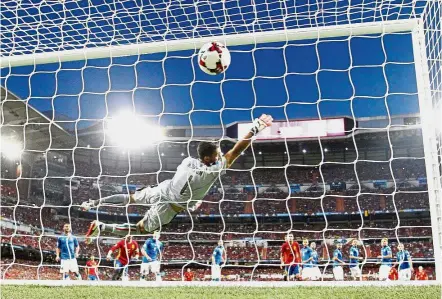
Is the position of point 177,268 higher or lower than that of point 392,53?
lower

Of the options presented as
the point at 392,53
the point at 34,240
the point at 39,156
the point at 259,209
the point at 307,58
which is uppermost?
the point at 307,58

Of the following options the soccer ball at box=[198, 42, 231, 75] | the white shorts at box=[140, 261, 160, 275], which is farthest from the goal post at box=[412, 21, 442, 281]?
A: the white shorts at box=[140, 261, 160, 275]

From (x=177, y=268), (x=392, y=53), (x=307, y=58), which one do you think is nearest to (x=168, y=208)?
(x=177, y=268)

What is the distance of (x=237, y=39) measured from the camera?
3.62 m

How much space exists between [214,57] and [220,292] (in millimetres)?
1729

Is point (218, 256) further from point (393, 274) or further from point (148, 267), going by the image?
point (393, 274)

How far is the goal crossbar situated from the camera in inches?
135

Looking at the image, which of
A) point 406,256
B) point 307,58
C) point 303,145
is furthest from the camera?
point 307,58

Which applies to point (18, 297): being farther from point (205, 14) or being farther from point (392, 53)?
point (392, 53)

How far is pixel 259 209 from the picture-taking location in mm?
16656

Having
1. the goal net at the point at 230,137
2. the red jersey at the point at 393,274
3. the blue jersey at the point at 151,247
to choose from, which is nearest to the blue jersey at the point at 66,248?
the goal net at the point at 230,137

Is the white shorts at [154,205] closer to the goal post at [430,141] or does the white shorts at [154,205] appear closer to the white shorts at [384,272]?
the goal post at [430,141]

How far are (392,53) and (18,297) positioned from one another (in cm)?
1866

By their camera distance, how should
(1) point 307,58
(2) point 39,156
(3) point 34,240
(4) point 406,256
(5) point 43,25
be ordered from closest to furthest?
1. (5) point 43,25
2. (4) point 406,256
3. (3) point 34,240
4. (2) point 39,156
5. (1) point 307,58
